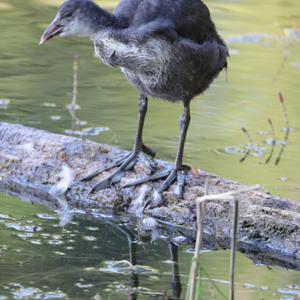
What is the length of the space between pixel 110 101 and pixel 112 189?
8.26 ft

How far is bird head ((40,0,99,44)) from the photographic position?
536cm

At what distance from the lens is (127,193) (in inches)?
229

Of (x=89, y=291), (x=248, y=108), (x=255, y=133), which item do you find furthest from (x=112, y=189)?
(x=248, y=108)

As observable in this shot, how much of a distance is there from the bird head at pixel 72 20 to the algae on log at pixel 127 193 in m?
0.90

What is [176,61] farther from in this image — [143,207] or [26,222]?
[26,222]

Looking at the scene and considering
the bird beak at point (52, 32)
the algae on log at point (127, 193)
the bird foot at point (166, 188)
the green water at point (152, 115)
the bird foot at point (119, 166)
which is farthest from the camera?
the bird foot at point (119, 166)

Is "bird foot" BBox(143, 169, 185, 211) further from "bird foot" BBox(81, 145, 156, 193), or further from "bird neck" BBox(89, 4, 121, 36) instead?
"bird neck" BBox(89, 4, 121, 36)

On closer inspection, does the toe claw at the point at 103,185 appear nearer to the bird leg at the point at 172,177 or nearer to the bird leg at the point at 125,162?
the bird leg at the point at 125,162

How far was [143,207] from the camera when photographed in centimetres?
574

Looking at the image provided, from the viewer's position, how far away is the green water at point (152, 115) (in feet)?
15.8

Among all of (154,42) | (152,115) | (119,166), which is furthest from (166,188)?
(152,115)

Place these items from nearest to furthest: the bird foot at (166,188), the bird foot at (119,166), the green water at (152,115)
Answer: the green water at (152,115)
the bird foot at (166,188)
the bird foot at (119,166)

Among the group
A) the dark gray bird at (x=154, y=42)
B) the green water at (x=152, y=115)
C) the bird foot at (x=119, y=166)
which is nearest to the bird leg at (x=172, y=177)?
the dark gray bird at (x=154, y=42)

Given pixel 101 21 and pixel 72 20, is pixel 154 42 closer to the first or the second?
pixel 101 21
